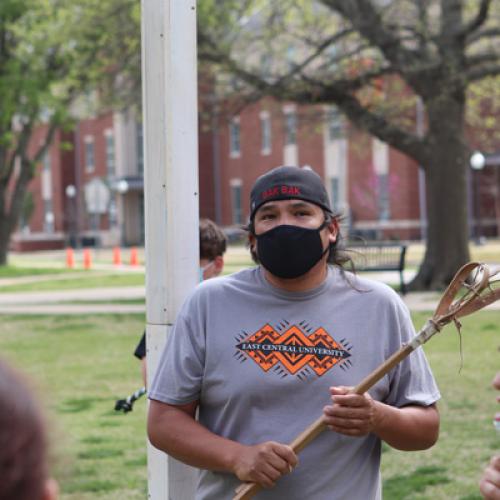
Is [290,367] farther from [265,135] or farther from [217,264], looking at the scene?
[265,135]

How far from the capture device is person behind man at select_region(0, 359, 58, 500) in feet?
3.77

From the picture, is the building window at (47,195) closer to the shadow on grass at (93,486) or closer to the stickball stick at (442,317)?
the shadow on grass at (93,486)

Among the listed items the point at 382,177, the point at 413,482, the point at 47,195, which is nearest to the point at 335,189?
the point at 382,177

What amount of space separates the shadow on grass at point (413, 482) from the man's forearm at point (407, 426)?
3.23m

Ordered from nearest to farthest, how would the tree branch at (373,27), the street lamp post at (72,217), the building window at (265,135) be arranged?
the tree branch at (373,27) → the building window at (265,135) → the street lamp post at (72,217)

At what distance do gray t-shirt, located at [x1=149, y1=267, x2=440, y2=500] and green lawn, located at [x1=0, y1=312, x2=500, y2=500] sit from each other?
17.7 inches

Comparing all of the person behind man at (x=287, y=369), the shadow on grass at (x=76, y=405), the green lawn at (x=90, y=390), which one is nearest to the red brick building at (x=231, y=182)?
the green lawn at (x=90, y=390)

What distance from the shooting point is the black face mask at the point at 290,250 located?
2.96m

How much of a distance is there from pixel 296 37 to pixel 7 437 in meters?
19.3

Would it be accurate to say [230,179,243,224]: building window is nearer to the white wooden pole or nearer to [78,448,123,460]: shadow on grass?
[78,448,123,460]: shadow on grass

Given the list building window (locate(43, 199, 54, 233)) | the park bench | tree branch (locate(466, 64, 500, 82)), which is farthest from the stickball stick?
building window (locate(43, 199, 54, 233))

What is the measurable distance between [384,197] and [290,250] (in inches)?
1838

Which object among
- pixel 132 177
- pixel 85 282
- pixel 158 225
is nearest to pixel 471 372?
pixel 158 225

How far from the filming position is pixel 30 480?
116cm
